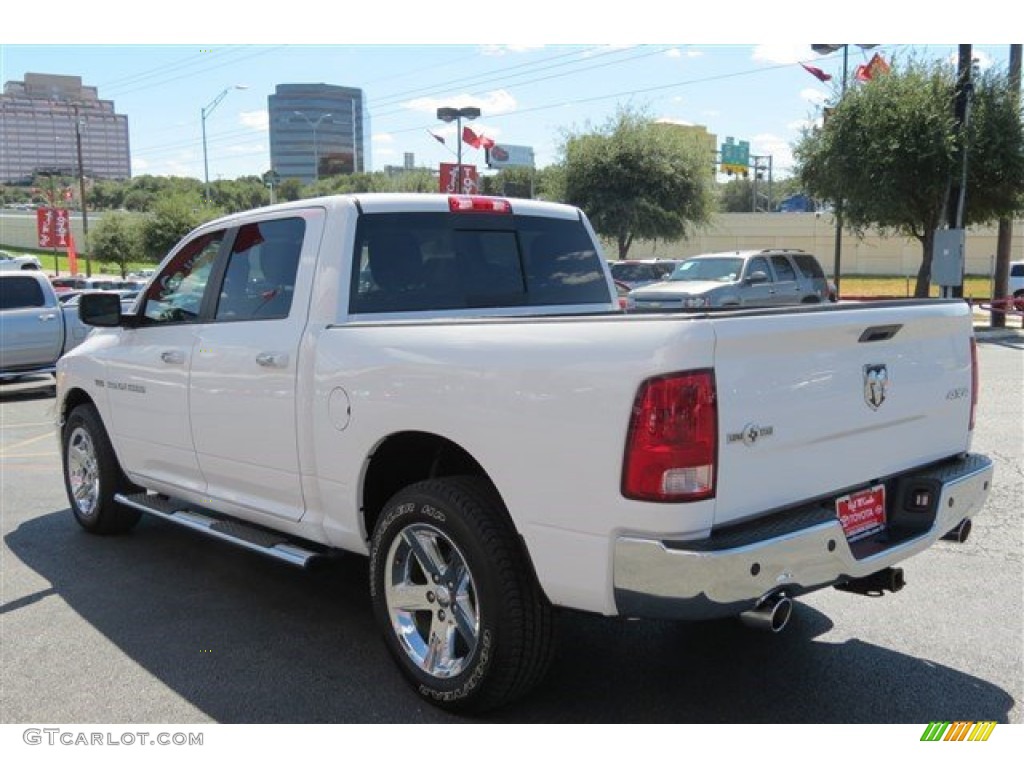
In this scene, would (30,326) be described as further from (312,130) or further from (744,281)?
(312,130)

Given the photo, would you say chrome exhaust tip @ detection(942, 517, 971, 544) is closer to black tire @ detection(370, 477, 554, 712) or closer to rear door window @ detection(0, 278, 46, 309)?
black tire @ detection(370, 477, 554, 712)

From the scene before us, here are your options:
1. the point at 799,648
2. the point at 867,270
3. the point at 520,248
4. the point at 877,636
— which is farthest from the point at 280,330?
the point at 867,270

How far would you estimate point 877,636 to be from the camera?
4.23 meters

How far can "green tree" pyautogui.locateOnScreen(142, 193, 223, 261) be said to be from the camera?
49.0 m

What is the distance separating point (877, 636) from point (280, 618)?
2776mm

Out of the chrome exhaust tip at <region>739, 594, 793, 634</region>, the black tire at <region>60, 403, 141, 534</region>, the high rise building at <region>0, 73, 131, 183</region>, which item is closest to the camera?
the chrome exhaust tip at <region>739, 594, 793, 634</region>

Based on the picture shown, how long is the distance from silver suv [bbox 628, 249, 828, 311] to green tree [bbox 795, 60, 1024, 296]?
3.19 m

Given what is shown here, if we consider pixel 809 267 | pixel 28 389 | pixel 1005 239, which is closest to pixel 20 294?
pixel 28 389

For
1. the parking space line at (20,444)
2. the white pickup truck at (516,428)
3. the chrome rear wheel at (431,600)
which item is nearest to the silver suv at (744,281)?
the parking space line at (20,444)

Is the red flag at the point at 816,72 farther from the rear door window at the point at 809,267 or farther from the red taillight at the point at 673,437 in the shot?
the red taillight at the point at 673,437

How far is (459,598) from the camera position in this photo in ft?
11.5

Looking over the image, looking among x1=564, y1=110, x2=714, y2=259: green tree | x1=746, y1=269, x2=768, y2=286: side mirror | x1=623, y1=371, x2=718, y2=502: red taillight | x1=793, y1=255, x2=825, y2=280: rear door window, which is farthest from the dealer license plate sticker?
x1=564, y1=110, x2=714, y2=259: green tree

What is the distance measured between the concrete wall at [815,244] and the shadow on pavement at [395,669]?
50012mm

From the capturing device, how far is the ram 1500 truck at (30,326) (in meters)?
13.7
